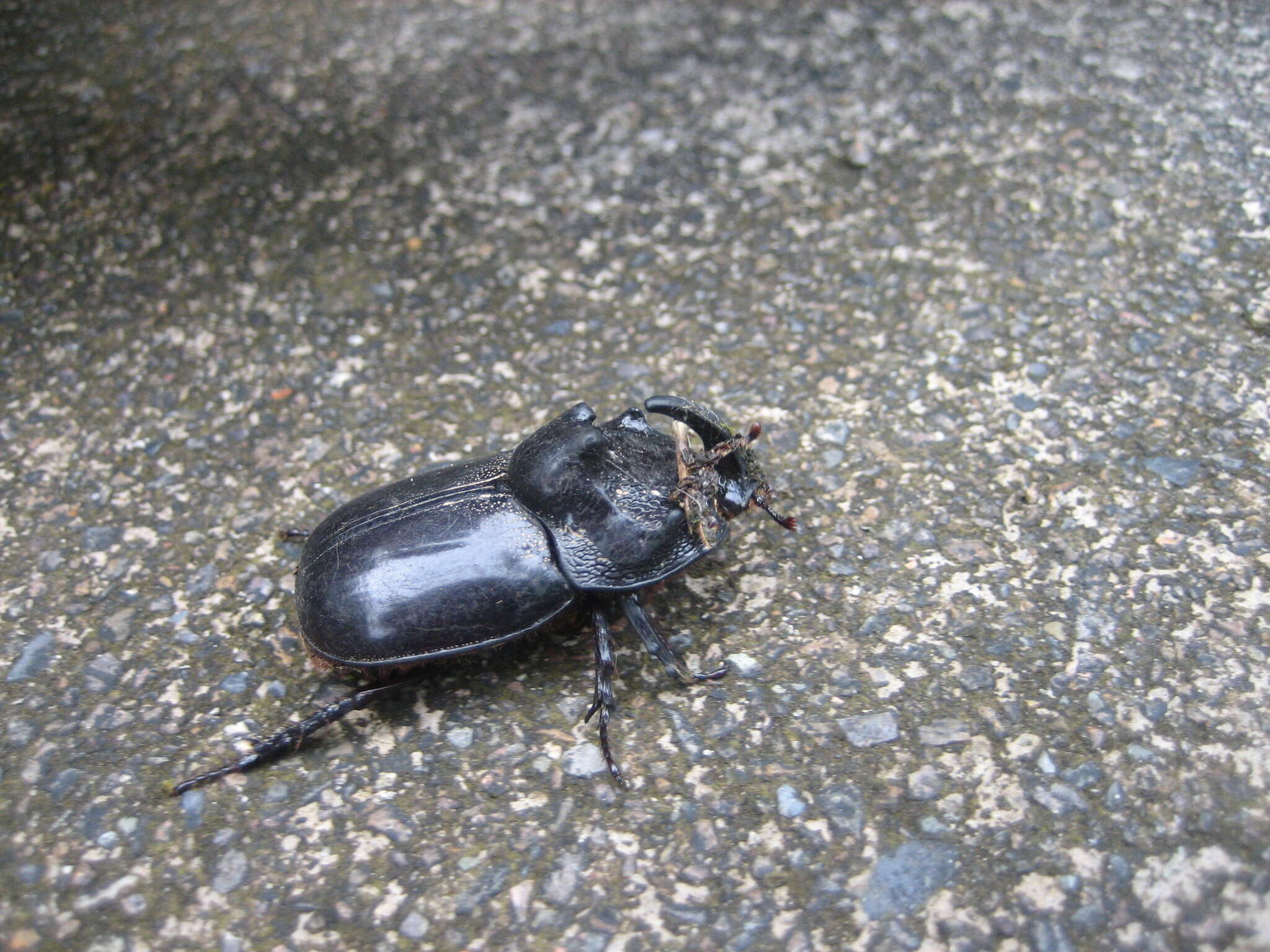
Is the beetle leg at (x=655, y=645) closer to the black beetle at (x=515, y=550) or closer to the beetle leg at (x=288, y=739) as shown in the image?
the black beetle at (x=515, y=550)

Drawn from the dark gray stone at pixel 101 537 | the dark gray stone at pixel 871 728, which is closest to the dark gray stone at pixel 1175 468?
the dark gray stone at pixel 871 728

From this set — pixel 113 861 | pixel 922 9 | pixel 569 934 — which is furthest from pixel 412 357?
pixel 922 9

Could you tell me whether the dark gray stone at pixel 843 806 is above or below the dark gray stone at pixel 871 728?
below

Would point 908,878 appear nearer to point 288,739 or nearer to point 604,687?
point 604,687

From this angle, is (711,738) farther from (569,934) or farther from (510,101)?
(510,101)

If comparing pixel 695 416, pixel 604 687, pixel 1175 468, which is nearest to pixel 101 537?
pixel 604 687

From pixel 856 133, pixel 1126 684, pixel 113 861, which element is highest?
pixel 856 133
